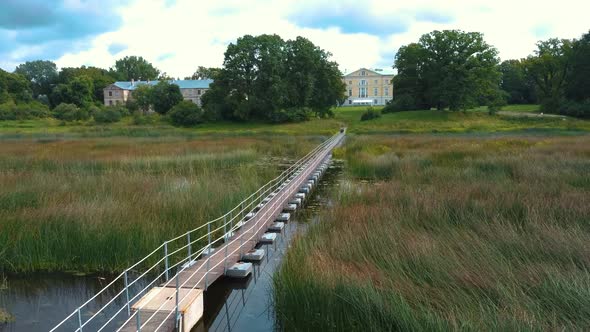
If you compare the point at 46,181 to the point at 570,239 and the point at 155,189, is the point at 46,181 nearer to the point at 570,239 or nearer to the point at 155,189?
the point at 155,189

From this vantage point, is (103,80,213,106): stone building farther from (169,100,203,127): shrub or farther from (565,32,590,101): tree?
(565,32,590,101): tree

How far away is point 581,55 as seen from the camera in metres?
60.8

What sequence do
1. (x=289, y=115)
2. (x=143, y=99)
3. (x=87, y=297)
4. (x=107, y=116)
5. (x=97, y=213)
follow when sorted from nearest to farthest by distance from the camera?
1. (x=87, y=297)
2. (x=97, y=213)
3. (x=289, y=115)
4. (x=107, y=116)
5. (x=143, y=99)

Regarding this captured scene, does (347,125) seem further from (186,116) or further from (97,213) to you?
(97,213)

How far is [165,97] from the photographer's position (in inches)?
2827

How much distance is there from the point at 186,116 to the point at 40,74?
71.0 meters

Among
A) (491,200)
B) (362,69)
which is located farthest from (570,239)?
(362,69)

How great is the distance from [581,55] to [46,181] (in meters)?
66.7

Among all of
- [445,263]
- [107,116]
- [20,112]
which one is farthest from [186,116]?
[445,263]

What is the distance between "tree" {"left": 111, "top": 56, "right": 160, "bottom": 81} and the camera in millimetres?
132500

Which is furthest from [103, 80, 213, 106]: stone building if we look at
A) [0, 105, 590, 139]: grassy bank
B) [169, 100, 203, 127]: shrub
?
[169, 100, 203, 127]: shrub

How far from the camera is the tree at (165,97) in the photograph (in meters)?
71.8

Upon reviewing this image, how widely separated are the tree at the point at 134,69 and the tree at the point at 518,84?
9308 cm

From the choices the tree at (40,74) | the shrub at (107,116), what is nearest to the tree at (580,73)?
the shrub at (107,116)
